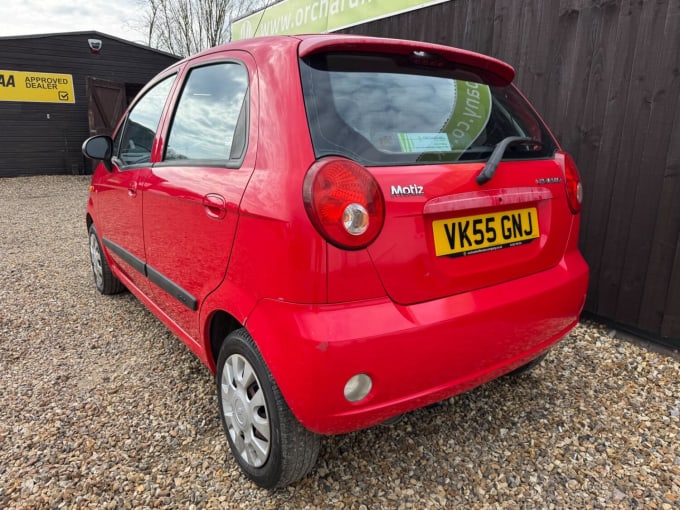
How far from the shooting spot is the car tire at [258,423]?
5.36 feet

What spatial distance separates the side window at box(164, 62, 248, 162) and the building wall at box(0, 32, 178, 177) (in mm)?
13284

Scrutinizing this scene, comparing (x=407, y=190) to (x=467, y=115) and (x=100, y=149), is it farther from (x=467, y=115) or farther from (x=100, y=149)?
(x=100, y=149)

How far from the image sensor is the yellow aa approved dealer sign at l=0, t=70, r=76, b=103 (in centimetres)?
1230

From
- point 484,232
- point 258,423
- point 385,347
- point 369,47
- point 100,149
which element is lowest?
point 258,423

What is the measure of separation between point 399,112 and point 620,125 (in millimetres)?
2147

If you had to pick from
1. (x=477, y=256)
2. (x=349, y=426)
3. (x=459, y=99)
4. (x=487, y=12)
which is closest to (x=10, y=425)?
(x=349, y=426)

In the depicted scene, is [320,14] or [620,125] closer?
[620,125]

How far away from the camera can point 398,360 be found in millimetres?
1475

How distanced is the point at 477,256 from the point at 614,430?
1316 millimetres

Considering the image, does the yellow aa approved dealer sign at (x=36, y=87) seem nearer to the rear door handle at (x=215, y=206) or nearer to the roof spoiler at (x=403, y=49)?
the rear door handle at (x=215, y=206)

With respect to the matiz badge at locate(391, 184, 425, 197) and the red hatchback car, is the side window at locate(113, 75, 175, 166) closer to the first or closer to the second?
the red hatchback car

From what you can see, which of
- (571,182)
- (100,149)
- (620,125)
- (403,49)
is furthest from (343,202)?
(620,125)

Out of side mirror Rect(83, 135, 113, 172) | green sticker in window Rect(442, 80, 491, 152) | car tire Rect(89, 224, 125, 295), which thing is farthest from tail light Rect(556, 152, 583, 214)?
car tire Rect(89, 224, 125, 295)

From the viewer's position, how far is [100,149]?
310cm
